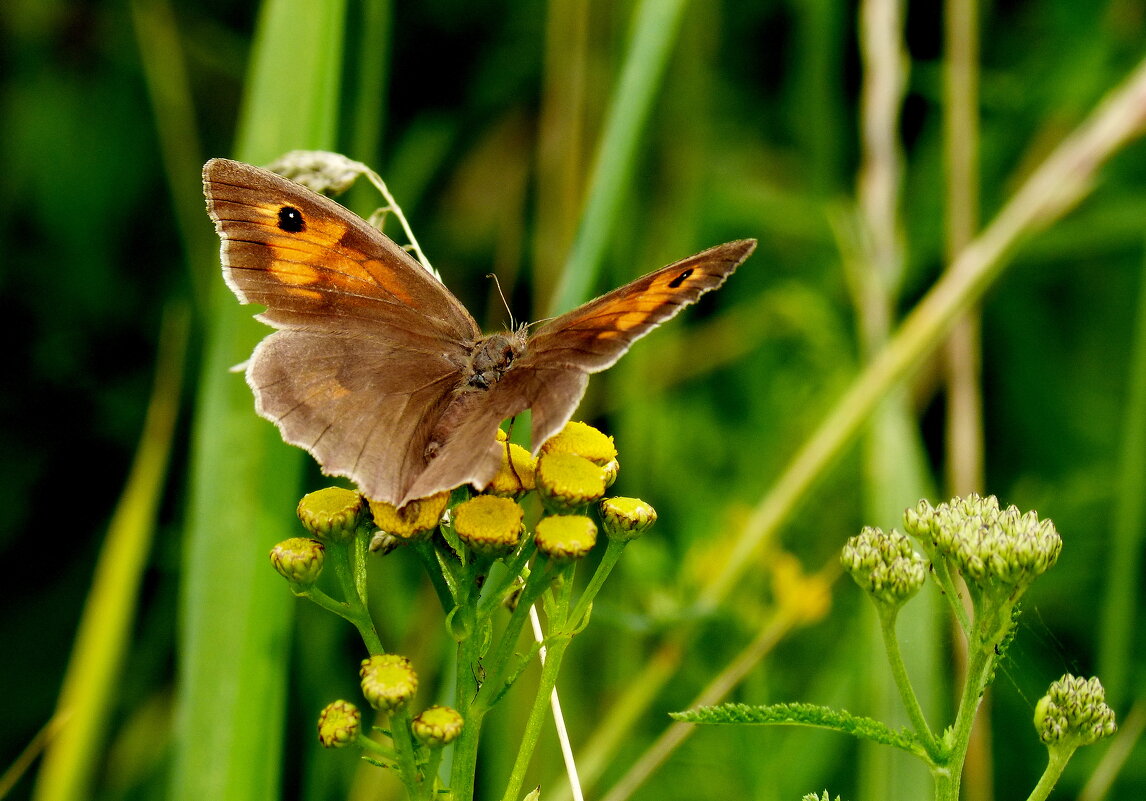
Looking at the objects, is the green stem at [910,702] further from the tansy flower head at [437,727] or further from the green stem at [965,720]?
the tansy flower head at [437,727]

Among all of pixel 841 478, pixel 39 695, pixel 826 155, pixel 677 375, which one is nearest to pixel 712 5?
pixel 826 155

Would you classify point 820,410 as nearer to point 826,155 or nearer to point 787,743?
point 826,155

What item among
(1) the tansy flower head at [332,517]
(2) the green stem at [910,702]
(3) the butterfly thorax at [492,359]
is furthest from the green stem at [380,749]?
(3) the butterfly thorax at [492,359]

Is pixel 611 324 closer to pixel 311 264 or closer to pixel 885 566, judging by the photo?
pixel 885 566

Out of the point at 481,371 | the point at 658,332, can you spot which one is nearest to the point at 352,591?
the point at 481,371

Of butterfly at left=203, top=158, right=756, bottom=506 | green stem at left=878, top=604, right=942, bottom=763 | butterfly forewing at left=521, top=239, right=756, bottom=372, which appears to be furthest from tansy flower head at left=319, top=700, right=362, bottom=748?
green stem at left=878, top=604, right=942, bottom=763

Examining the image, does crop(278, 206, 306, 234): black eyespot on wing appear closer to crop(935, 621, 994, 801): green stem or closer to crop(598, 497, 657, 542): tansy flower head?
crop(598, 497, 657, 542): tansy flower head
